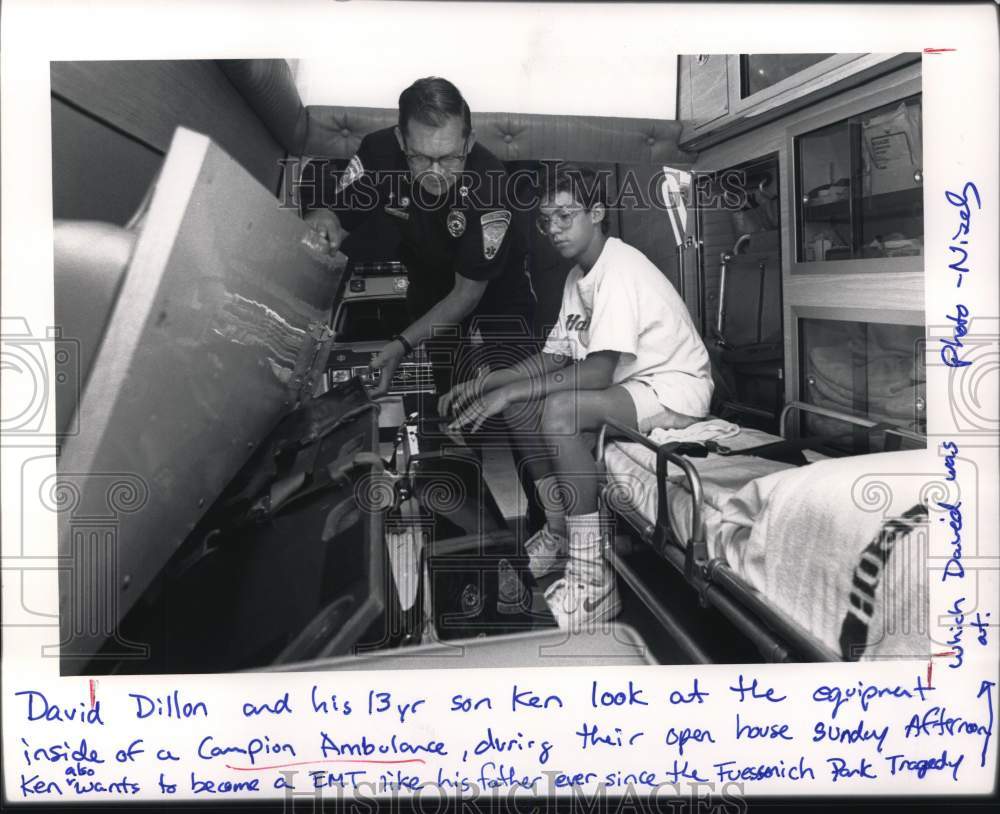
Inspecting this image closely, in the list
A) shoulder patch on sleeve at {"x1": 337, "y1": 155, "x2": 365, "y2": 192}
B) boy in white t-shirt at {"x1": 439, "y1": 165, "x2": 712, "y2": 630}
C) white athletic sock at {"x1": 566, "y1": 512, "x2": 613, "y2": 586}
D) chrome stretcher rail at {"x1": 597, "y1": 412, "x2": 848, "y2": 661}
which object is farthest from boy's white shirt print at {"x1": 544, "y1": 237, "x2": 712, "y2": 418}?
shoulder patch on sleeve at {"x1": 337, "y1": 155, "x2": 365, "y2": 192}

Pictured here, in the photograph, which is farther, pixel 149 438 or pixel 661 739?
pixel 661 739

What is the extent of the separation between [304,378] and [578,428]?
45 centimetres

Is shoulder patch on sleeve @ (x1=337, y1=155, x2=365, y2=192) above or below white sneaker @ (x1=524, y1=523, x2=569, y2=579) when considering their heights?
above

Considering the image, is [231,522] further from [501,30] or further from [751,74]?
[751,74]

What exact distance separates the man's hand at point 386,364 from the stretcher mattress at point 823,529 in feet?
1.20

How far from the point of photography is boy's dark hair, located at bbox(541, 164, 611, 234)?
4.08 feet

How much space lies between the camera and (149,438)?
1.09 metres

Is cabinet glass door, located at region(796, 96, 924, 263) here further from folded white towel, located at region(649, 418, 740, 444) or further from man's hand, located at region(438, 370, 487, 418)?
man's hand, located at region(438, 370, 487, 418)

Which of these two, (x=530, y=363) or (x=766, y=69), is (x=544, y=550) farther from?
(x=766, y=69)

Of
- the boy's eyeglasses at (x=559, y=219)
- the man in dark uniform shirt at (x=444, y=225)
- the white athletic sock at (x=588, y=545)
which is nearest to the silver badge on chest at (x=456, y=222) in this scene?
the man in dark uniform shirt at (x=444, y=225)

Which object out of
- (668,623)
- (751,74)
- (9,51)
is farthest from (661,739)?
(9,51)

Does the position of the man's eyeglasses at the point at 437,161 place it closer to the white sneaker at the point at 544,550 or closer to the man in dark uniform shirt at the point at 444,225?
the man in dark uniform shirt at the point at 444,225

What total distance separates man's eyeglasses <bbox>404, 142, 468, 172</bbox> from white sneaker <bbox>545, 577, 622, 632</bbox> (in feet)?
2.22

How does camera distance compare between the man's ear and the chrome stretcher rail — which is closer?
the chrome stretcher rail
